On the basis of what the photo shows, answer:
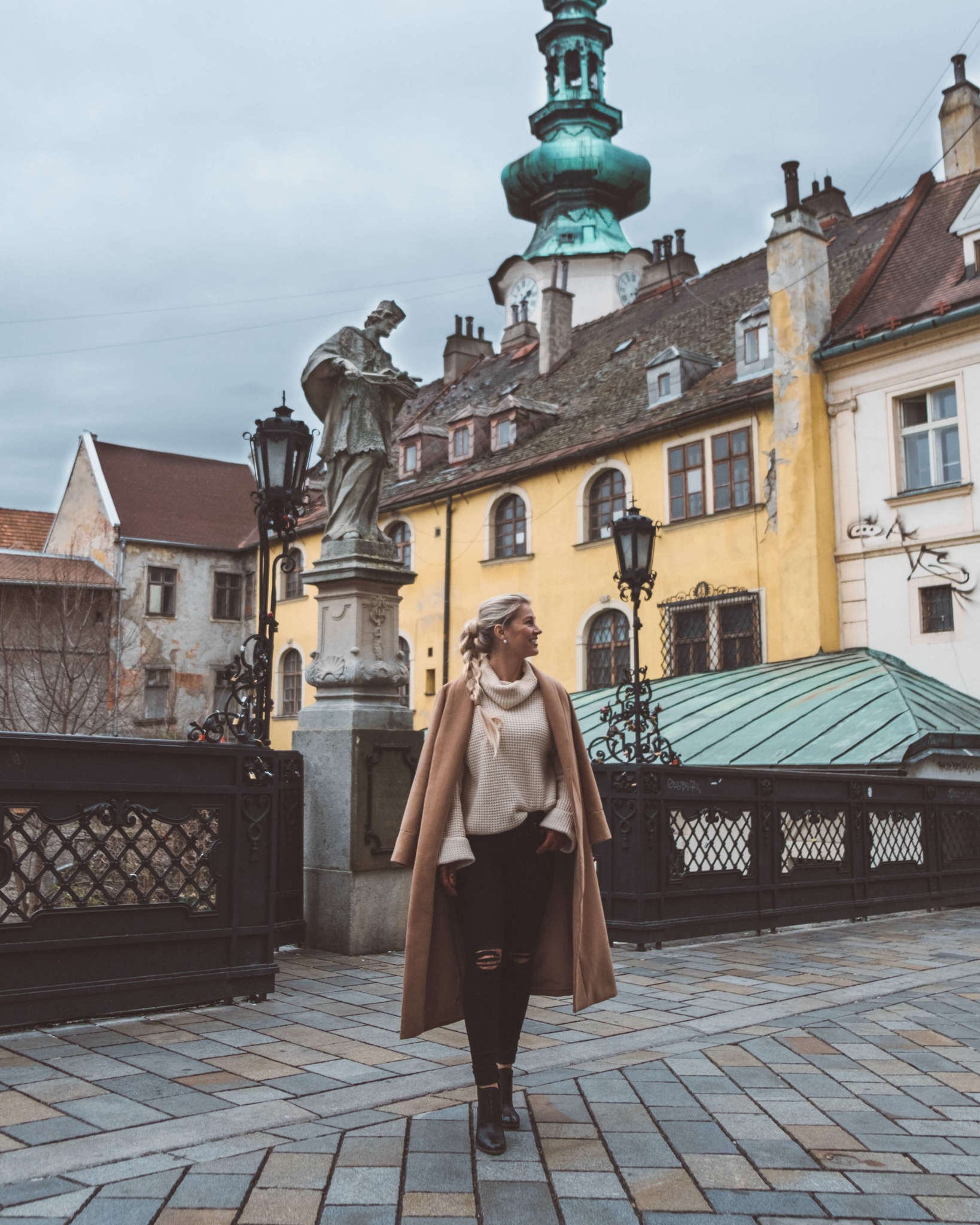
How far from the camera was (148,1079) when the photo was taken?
15.4ft

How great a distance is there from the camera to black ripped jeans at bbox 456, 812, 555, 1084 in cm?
405

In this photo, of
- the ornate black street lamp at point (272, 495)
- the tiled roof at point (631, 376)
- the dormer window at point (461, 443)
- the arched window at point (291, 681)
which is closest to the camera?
the ornate black street lamp at point (272, 495)

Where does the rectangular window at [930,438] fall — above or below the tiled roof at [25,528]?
below

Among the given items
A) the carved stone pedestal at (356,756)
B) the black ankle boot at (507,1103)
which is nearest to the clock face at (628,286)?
the carved stone pedestal at (356,756)

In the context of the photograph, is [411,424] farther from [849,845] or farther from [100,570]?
[849,845]

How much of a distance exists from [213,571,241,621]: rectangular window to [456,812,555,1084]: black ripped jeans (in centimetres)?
3358

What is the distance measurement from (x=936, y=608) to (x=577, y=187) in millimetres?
34824

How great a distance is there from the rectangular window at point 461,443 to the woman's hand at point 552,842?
25253mm

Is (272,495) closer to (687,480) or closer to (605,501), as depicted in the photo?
(687,480)

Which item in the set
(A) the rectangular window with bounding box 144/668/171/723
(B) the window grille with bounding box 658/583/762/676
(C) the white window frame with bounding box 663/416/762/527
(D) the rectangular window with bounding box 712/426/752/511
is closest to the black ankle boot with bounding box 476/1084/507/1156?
(B) the window grille with bounding box 658/583/762/676

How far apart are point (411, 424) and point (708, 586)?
14.2 m

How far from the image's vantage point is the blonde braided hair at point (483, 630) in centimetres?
431

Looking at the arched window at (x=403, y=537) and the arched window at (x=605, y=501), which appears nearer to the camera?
the arched window at (x=605, y=501)

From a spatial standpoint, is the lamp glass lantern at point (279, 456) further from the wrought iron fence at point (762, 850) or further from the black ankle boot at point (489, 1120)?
the black ankle boot at point (489, 1120)
